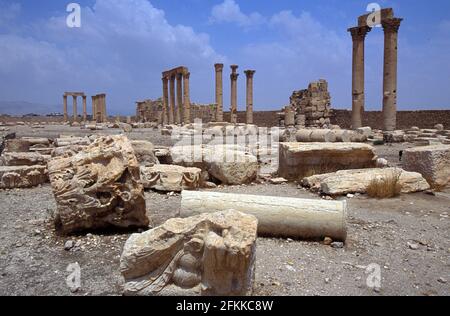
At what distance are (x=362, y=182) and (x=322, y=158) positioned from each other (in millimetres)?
1610

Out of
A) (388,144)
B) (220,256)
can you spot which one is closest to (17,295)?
(220,256)

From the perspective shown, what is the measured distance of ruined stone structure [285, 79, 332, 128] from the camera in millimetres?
23922

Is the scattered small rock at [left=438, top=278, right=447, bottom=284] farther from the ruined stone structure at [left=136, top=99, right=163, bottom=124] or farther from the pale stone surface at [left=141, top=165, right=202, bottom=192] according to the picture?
the ruined stone structure at [left=136, top=99, right=163, bottom=124]

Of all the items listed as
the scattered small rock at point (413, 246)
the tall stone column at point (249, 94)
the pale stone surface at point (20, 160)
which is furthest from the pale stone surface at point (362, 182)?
the tall stone column at point (249, 94)

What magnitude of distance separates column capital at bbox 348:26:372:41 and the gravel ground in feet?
47.1

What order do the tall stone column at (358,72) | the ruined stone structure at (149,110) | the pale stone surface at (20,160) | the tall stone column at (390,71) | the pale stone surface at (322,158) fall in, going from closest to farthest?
1. the pale stone surface at (322,158)
2. the pale stone surface at (20,160)
3. the tall stone column at (390,71)
4. the tall stone column at (358,72)
5. the ruined stone structure at (149,110)

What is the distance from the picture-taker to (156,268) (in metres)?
3.14

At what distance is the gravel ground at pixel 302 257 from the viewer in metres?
3.38

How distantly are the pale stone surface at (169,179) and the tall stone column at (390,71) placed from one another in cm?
1348

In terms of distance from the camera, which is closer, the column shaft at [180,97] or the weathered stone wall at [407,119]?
the weathered stone wall at [407,119]

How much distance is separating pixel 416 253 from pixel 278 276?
6.01ft

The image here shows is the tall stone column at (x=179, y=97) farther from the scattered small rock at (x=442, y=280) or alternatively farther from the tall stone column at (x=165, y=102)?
the scattered small rock at (x=442, y=280)

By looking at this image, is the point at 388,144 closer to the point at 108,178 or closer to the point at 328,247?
the point at 328,247

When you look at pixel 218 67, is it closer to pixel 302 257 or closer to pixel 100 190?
pixel 100 190
